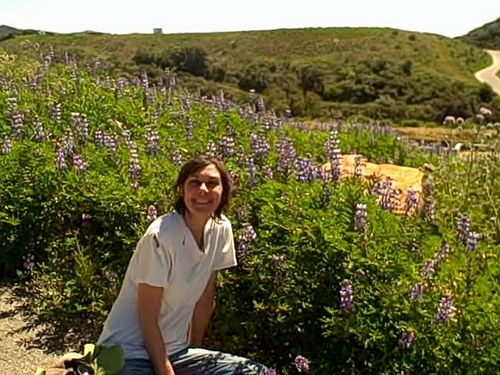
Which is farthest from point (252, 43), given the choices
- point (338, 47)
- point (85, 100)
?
point (85, 100)

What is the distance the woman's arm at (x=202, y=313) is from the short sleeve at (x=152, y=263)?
38 centimetres

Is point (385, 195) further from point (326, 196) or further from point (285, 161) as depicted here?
point (285, 161)

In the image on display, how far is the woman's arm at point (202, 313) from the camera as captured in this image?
3928mm

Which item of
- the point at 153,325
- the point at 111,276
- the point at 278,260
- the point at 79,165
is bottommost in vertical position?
the point at 111,276

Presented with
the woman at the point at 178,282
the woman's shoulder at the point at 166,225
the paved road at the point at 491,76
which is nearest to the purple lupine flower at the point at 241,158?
the woman at the point at 178,282

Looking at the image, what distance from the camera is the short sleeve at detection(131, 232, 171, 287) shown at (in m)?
3.52

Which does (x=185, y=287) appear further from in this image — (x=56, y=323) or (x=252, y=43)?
(x=252, y=43)

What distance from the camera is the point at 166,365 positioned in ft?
11.7

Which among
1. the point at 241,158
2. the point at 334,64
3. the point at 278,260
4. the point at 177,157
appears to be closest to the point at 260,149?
the point at 241,158

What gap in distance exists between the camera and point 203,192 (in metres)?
3.66

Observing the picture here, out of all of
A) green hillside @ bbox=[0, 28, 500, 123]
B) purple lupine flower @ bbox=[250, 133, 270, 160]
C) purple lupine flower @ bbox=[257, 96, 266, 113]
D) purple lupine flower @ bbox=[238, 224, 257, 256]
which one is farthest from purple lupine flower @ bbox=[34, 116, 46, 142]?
green hillside @ bbox=[0, 28, 500, 123]

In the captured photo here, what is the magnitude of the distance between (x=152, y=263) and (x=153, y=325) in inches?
10.1

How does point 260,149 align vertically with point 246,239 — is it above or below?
above

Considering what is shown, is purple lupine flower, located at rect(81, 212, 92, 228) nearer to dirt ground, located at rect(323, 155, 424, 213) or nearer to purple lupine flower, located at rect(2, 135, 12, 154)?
purple lupine flower, located at rect(2, 135, 12, 154)
